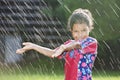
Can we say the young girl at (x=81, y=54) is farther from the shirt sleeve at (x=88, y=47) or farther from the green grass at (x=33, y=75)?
the green grass at (x=33, y=75)

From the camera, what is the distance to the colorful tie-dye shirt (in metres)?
5.36

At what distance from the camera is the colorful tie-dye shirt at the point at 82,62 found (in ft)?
17.6

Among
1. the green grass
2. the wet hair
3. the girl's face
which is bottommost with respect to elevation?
the green grass

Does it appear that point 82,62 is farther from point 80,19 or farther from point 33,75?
point 33,75

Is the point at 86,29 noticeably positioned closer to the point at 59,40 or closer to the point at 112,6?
the point at 112,6

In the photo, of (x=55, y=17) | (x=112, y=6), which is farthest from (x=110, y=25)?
(x=55, y=17)

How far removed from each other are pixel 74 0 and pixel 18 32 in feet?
8.42

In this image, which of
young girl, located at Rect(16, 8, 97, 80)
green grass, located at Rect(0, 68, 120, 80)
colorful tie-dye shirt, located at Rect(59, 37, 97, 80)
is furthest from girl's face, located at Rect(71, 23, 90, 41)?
green grass, located at Rect(0, 68, 120, 80)

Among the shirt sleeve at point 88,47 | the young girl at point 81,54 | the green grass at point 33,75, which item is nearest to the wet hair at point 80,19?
the young girl at point 81,54

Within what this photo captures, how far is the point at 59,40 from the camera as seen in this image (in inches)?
642

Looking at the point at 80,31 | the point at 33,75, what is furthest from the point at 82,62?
the point at 33,75

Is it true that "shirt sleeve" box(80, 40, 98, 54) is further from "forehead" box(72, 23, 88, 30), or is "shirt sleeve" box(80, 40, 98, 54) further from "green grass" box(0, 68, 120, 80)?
"green grass" box(0, 68, 120, 80)

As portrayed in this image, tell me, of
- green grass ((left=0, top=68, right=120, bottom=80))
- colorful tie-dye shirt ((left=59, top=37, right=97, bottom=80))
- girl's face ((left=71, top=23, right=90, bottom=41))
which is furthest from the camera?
green grass ((left=0, top=68, right=120, bottom=80))

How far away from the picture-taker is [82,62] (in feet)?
17.7
